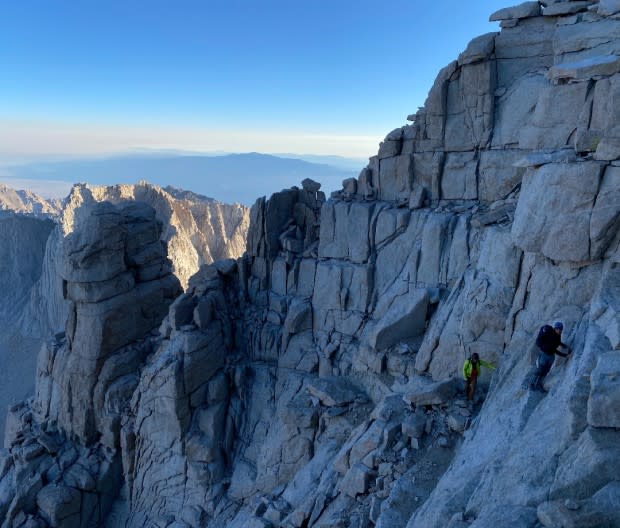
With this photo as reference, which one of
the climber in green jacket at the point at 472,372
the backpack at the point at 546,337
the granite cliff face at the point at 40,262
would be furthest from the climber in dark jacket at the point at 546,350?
the granite cliff face at the point at 40,262

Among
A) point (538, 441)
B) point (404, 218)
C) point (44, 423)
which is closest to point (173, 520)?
point (44, 423)

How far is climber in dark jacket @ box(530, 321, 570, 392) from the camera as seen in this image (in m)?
11.0

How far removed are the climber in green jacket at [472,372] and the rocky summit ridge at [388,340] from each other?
0.45 m

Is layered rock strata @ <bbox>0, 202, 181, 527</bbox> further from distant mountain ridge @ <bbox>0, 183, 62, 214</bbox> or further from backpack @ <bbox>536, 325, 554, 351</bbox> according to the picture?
distant mountain ridge @ <bbox>0, 183, 62, 214</bbox>

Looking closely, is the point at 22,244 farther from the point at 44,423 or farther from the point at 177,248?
the point at 44,423

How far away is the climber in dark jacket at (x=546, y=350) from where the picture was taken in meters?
11.0

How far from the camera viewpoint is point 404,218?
23438 millimetres

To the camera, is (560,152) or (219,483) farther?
(219,483)

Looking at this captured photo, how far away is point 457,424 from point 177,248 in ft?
138

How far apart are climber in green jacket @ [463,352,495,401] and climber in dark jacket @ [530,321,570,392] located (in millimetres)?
3572

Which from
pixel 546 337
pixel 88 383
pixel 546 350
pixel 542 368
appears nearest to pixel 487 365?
pixel 542 368

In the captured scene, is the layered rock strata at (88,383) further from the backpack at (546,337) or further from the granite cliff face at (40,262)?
the backpack at (546,337)

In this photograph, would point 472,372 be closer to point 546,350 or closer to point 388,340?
point 546,350

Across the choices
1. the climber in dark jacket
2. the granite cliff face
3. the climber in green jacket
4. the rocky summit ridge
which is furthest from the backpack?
the granite cliff face
